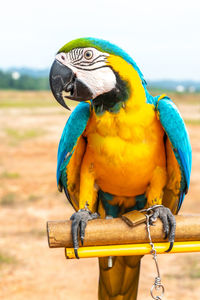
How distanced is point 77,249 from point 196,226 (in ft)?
1.62

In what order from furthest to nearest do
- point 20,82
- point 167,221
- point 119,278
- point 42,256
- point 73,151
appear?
point 20,82 → point 42,256 → point 119,278 → point 73,151 → point 167,221

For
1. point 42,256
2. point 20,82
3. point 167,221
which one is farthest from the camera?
point 20,82

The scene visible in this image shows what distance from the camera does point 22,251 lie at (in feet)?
13.0

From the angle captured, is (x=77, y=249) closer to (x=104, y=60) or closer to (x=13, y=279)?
(x=104, y=60)

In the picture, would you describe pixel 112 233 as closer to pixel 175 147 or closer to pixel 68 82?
pixel 175 147

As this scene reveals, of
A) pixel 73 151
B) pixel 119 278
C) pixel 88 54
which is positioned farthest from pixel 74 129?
pixel 119 278

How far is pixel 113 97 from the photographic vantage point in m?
1.55

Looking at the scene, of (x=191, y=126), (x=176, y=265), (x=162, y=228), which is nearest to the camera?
(x=162, y=228)

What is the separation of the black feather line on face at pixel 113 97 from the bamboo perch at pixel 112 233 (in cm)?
47

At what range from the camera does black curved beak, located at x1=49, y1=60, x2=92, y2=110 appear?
1487mm

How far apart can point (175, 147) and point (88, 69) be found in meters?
0.49

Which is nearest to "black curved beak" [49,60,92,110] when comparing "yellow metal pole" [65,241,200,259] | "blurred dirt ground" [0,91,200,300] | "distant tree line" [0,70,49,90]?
"yellow metal pole" [65,241,200,259]

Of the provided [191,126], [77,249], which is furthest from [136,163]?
[191,126]

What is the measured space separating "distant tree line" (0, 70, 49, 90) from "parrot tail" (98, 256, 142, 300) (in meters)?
33.9
